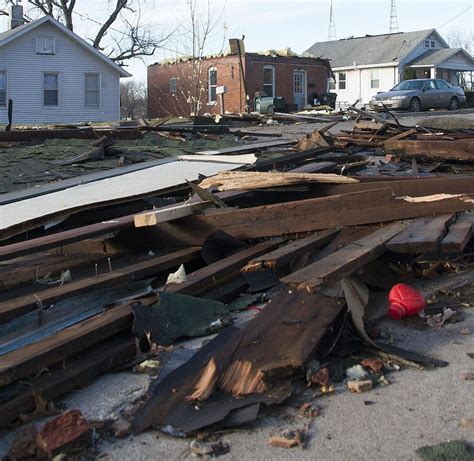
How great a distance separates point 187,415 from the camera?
260 centimetres

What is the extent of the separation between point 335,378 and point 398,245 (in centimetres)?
117

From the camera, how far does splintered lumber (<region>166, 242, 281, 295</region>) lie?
376 cm

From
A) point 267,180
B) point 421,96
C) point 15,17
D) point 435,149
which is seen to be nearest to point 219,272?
point 267,180

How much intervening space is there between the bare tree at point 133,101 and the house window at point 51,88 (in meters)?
15.1

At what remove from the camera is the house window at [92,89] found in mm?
31734

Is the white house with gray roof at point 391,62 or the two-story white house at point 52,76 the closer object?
the two-story white house at point 52,76

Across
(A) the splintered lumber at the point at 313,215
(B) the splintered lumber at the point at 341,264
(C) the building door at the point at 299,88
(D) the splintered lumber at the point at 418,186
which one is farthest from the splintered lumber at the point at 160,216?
(C) the building door at the point at 299,88

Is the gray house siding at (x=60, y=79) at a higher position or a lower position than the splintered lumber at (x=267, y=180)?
higher

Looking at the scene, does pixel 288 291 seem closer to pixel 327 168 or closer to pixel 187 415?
pixel 187 415

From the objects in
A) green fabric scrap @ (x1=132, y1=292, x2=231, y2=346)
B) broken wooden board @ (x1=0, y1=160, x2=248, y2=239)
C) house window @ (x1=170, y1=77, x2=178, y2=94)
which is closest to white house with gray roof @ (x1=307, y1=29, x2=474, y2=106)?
house window @ (x1=170, y1=77, x2=178, y2=94)

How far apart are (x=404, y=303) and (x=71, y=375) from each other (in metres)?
1.80

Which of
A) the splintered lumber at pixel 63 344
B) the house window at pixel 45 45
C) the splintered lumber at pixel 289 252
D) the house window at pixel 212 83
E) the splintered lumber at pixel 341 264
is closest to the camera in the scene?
the splintered lumber at pixel 63 344

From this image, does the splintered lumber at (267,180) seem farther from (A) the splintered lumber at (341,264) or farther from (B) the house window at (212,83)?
(B) the house window at (212,83)

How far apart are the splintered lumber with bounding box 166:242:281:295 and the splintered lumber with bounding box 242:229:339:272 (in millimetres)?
191
